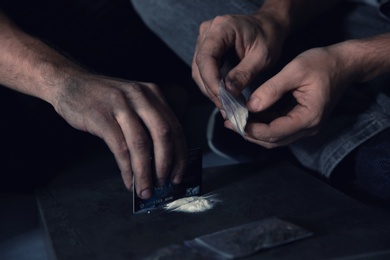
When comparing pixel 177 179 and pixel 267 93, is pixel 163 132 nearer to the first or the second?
pixel 177 179

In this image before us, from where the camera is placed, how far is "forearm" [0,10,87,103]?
119cm

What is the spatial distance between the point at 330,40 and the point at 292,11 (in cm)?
25

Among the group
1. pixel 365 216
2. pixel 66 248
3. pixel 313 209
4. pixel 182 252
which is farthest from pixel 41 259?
pixel 365 216

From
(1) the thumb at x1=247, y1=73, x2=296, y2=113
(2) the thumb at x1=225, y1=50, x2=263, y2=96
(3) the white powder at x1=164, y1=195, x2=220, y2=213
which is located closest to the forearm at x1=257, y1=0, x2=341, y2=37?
(2) the thumb at x1=225, y1=50, x2=263, y2=96

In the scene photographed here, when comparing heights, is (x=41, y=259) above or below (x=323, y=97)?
below

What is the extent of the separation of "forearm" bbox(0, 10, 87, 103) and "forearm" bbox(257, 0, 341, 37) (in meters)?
0.56

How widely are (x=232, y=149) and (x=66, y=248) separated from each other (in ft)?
2.52

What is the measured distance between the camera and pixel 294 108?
123 cm

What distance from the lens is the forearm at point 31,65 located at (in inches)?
46.7

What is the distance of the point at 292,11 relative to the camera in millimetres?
1521

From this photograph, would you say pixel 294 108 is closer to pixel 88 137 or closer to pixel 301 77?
pixel 301 77

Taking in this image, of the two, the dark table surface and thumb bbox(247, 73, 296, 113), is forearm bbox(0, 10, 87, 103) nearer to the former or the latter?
the dark table surface

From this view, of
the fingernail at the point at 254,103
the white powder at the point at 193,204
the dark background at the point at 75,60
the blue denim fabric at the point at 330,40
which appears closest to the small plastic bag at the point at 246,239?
the white powder at the point at 193,204

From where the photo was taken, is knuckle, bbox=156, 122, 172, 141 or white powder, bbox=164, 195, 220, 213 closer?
knuckle, bbox=156, 122, 172, 141
